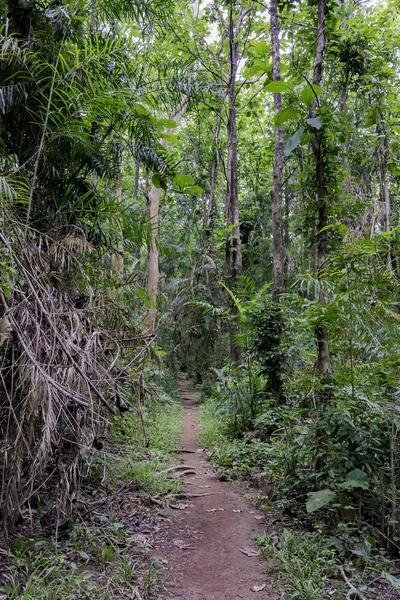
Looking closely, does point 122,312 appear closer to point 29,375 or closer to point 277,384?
point 29,375

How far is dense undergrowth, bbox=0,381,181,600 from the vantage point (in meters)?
2.84

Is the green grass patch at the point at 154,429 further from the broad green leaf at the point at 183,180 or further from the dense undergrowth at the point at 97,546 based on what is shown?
the broad green leaf at the point at 183,180

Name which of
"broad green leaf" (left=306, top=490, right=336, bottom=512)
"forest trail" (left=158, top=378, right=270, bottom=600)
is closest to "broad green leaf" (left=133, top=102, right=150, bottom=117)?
"broad green leaf" (left=306, top=490, right=336, bottom=512)

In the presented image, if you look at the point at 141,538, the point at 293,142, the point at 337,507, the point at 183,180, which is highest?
the point at 293,142

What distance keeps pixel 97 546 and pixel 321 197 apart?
406cm

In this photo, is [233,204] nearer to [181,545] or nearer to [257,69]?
[257,69]

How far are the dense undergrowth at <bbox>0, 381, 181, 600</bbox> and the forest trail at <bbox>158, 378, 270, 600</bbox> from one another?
0.77 feet

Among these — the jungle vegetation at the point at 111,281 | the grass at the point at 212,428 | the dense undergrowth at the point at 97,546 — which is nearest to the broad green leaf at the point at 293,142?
the jungle vegetation at the point at 111,281

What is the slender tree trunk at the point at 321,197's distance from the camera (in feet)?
14.1

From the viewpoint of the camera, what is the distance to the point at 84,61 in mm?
3719

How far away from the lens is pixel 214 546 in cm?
397

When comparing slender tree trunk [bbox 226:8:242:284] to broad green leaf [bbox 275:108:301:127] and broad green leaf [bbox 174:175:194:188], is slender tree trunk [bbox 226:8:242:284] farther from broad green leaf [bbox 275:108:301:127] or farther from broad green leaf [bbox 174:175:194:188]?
broad green leaf [bbox 275:108:301:127]

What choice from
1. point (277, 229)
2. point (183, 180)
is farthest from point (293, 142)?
point (277, 229)

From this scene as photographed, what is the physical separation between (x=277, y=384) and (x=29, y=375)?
5318 millimetres
